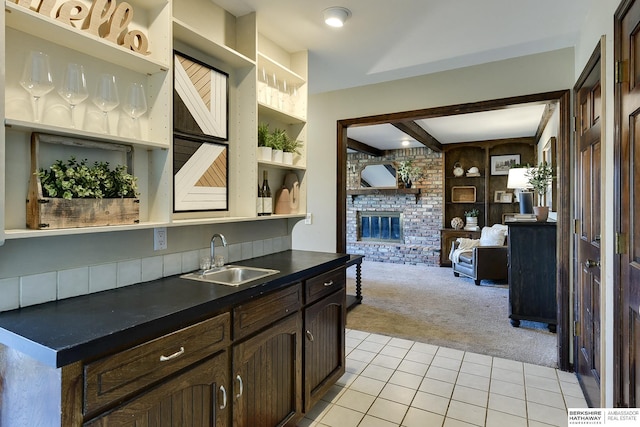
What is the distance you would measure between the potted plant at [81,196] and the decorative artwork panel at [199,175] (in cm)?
32

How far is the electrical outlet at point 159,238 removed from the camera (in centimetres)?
180

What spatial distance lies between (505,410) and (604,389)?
584mm

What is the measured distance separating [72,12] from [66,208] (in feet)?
2.52

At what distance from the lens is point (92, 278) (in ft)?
4.98

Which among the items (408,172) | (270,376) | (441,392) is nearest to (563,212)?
(441,392)

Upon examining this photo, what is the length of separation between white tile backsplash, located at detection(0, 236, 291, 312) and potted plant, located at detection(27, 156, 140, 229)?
23 centimetres

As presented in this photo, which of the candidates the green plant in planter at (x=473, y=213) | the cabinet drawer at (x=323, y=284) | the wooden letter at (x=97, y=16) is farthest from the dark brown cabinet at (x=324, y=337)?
the green plant in planter at (x=473, y=213)

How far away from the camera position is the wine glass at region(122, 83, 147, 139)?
1.57 meters

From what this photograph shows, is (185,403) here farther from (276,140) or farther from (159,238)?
(276,140)

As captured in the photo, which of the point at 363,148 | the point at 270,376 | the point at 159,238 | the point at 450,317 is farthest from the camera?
the point at 363,148

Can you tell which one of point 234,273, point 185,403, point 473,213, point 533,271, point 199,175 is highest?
point 199,175

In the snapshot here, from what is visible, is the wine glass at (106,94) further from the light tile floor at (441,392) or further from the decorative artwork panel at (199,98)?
the light tile floor at (441,392)

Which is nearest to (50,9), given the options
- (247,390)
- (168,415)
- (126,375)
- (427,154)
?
(126,375)

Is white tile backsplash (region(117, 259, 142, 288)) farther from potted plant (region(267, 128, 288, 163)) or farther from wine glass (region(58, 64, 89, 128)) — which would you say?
potted plant (region(267, 128, 288, 163))
